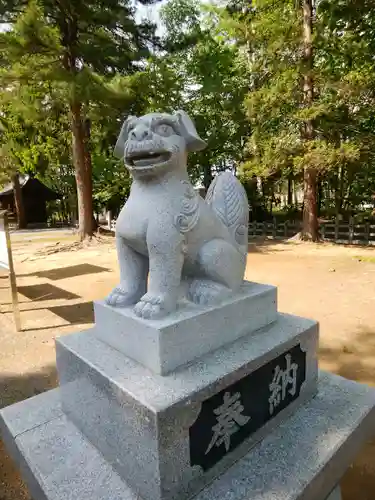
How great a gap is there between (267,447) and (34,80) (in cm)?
971

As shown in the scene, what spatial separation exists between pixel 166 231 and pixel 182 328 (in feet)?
1.33

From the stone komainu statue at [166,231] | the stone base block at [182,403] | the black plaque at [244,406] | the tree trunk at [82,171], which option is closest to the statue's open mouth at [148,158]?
the stone komainu statue at [166,231]

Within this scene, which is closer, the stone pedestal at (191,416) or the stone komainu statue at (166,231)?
the stone pedestal at (191,416)

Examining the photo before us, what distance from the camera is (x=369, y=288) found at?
5.21m

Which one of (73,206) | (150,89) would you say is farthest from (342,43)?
(73,206)

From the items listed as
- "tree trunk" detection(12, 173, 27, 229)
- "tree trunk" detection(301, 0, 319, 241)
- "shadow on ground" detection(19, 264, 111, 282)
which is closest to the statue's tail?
"shadow on ground" detection(19, 264, 111, 282)

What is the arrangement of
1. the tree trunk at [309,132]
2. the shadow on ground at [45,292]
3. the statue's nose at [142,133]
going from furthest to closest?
the tree trunk at [309,132] < the shadow on ground at [45,292] < the statue's nose at [142,133]

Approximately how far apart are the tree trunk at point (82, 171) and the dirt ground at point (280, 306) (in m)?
1.87

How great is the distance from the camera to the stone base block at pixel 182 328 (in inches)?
55.3

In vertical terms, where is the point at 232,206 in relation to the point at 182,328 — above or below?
above

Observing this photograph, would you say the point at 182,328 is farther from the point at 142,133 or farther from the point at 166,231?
the point at 142,133

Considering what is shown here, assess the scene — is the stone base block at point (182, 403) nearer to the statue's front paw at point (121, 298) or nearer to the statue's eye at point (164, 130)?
the statue's front paw at point (121, 298)

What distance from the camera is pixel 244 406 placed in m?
1.54

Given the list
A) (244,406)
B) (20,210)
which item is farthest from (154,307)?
(20,210)
